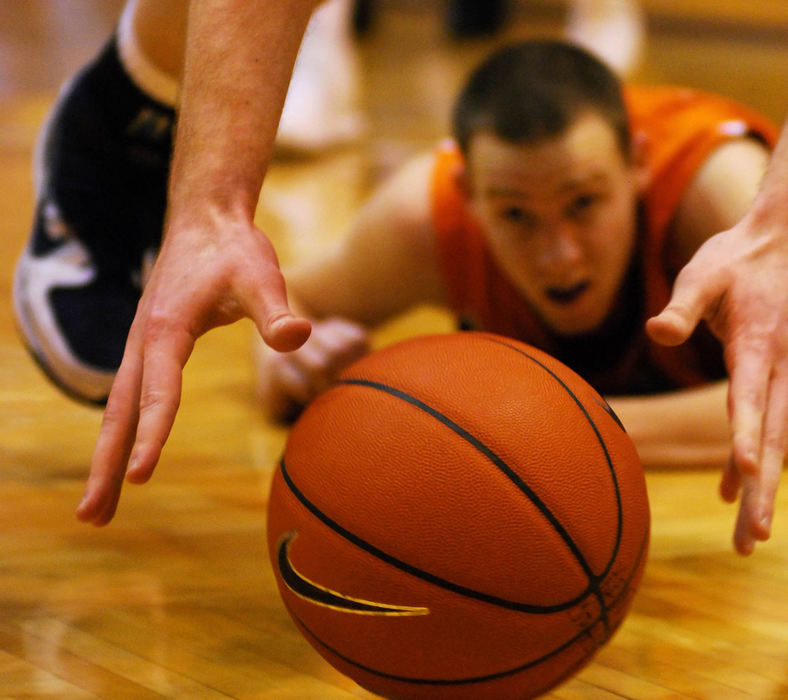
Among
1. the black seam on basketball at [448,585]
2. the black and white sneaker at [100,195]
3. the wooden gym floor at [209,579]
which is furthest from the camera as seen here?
the black and white sneaker at [100,195]

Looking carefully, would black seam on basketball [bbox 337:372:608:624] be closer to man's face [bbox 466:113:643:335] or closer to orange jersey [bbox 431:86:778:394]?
man's face [bbox 466:113:643:335]

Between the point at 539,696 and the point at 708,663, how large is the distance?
0.56 ft

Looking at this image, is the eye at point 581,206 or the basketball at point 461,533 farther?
the eye at point 581,206

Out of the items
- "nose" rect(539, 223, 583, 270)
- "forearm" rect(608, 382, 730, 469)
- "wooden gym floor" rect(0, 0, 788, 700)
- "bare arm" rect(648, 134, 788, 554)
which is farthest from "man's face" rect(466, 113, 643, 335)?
"bare arm" rect(648, 134, 788, 554)

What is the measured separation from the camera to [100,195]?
4.35 feet

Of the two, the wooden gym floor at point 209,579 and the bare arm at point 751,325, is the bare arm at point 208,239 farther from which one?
the bare arm at point 751,325

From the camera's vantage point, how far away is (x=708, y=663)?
87 centimetres

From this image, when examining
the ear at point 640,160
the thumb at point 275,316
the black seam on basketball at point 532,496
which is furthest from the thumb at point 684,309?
the ear at point 640,160

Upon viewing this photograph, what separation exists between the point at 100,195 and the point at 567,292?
2.12 feet

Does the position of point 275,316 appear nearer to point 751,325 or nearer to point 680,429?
point 751,325

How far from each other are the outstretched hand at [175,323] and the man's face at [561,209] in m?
0.55

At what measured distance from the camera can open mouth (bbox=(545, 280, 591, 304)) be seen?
1352 millimetres

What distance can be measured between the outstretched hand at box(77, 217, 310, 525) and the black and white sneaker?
0.42 m

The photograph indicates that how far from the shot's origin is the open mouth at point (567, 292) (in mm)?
1352
